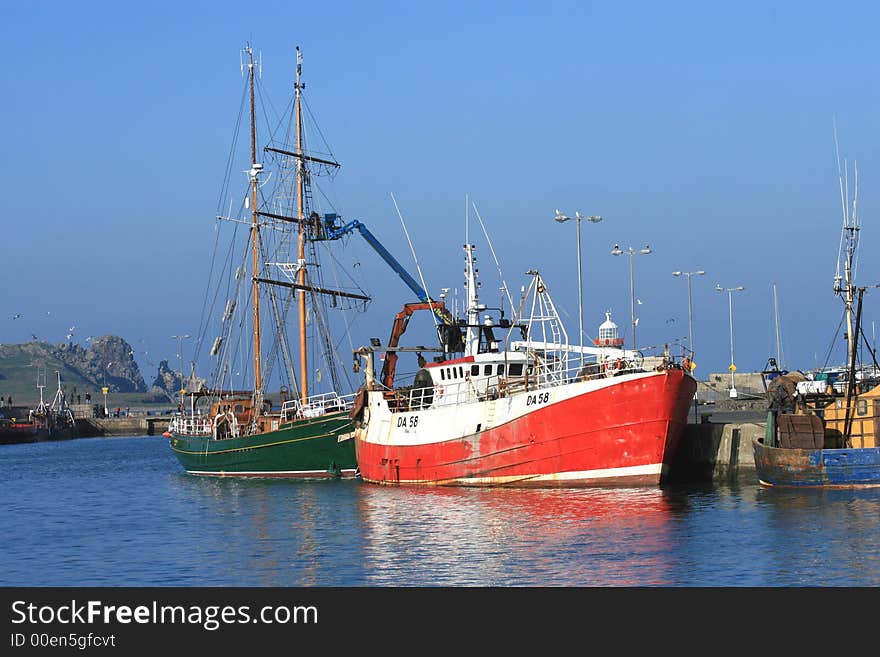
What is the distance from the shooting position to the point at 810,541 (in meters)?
31.3

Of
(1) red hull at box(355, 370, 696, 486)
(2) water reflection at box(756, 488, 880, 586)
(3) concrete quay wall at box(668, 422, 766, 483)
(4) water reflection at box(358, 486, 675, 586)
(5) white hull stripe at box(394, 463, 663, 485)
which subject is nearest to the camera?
(2) water reflection at box(756, 488, 880, 586)

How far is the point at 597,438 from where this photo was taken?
42906mm

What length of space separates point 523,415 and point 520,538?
35.3 ft

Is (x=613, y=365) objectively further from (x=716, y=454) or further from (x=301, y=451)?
(x=301, y=451)

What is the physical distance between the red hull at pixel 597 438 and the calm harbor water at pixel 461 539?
680mm

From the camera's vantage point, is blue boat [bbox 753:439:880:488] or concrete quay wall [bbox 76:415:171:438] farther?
concrete quay wall [bbox 76:415:171:438]

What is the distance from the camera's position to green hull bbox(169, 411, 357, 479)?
58875 millimetres

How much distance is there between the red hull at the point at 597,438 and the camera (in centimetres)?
4212

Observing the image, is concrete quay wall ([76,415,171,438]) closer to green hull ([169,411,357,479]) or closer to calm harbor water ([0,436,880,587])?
green hull ([169,411,357,479])

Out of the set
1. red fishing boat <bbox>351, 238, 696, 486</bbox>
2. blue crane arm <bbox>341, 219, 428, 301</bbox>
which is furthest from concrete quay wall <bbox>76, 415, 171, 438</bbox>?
red fishing boat <bbox>351, 238, 696, 486</bbox>

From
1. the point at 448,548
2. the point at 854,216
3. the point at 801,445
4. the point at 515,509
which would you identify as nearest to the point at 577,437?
the point at 515,509

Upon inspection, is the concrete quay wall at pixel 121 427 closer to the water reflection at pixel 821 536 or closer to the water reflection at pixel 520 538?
the water reflection at pixel 520 538

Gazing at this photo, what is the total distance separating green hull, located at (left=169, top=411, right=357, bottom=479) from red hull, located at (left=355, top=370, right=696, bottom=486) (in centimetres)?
1396

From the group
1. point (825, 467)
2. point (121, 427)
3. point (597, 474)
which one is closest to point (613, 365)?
point (597, 474)
